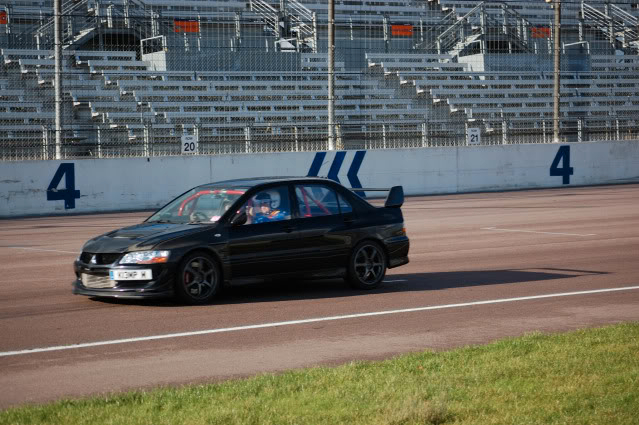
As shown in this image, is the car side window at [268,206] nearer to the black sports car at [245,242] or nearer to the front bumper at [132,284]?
the black sports car at [245,242]

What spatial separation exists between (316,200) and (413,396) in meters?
5.96

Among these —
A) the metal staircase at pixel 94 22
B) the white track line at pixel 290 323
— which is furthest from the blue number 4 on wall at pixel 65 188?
the white track line at pixel 290 323

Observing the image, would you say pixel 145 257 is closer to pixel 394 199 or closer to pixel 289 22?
pixel 394 199

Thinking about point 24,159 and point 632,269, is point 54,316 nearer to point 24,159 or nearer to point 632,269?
point 632,269

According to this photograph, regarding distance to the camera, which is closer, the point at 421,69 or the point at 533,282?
the point at 533,282

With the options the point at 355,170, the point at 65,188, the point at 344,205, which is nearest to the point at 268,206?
the point at 344,205

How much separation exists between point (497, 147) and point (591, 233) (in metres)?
15.3

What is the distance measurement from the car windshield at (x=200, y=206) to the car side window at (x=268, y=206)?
18 centimetres

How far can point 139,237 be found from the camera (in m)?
10.7

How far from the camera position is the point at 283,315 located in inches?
399

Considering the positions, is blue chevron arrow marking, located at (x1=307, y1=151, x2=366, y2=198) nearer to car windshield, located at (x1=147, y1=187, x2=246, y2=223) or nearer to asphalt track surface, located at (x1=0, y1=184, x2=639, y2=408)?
asphalt track surface, located at (x1=0, y1=184, x2=639, y2=408)

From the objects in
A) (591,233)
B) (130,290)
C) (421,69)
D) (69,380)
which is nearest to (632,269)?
(591,233)

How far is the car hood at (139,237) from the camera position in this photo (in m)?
10.5

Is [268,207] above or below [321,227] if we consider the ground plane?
above
